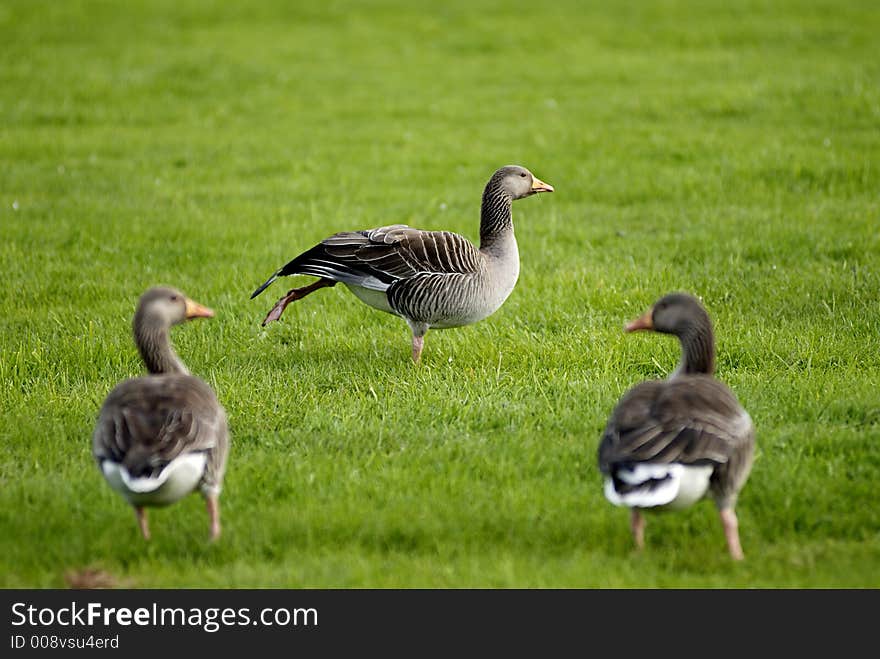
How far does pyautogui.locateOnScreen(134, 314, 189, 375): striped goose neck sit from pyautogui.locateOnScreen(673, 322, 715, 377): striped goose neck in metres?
2.81

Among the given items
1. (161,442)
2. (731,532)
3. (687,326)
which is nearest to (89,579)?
(161,442)

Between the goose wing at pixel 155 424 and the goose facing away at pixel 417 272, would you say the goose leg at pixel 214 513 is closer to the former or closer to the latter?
the goose wing at pixel 155 424

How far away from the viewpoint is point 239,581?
5.16 m

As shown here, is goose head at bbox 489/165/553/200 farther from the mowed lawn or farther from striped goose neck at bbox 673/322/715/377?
striped goose neck at bbox 673/322/715/377

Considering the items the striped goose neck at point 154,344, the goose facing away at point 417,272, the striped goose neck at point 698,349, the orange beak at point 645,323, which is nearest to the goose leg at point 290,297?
the goose facing away at point 417,272

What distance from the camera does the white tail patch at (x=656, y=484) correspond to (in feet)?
16.1

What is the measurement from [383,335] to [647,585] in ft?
15.0

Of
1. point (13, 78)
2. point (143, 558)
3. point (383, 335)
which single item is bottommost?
point (143, 558)

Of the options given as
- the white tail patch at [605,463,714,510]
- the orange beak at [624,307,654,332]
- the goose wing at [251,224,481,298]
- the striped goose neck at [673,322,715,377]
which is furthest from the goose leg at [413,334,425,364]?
the white tail patch at [605,463,714,510]

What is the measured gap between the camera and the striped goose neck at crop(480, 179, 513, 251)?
8.78m

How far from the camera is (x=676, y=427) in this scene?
203 inches

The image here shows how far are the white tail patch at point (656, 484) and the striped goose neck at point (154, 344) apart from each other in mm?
2622
